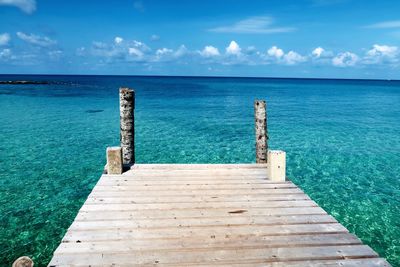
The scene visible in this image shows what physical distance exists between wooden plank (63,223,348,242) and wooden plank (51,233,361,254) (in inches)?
5.0

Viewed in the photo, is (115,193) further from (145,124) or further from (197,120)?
(197,120)

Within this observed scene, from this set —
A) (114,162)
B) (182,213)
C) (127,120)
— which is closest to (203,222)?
(182,213)

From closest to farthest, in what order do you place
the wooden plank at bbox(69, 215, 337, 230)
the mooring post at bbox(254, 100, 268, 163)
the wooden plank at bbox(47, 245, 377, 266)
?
1. the wooden plank at bbox(47, 245, 377, 266)
2. the wooden plank at bbox(69, 215, 337, 230)
3. the mooring post at bbox(254, 100, 268, 163)

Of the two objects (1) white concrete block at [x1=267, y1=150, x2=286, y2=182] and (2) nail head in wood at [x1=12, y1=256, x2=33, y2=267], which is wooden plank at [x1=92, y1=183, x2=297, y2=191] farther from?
(2) nail head in wood at [x1=12, y1=256, x2=33, y2=267]

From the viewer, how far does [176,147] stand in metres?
19.0

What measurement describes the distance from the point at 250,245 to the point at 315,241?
1.05 metres

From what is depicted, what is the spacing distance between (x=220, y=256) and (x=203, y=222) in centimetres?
111

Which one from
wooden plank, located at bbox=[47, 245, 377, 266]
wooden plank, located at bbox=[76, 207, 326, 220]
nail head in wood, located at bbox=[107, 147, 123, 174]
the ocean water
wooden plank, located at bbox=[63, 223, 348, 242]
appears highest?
nail head in wood, located at bbox=[107, 147, 123, 174]

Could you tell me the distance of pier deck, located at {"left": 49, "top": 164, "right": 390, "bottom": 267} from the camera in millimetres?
4652

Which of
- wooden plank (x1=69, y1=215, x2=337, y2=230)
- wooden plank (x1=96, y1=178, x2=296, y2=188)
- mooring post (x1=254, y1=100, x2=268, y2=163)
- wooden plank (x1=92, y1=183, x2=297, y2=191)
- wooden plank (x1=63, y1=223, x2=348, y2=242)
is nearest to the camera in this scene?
wooden plank (x1=63, y1=223, x2=348, y2=242)

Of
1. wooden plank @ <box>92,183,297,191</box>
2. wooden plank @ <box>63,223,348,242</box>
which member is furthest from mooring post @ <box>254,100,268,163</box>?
wooden plank @ <box>63,223,348,242</box>

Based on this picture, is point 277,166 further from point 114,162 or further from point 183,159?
point 183,159

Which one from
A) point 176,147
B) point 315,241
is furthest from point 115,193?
point 176,147

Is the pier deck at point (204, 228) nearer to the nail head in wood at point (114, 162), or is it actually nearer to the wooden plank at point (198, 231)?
the wooden plank at point (198, 231)
